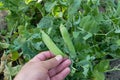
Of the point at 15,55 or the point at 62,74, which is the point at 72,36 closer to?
the point at 62,74

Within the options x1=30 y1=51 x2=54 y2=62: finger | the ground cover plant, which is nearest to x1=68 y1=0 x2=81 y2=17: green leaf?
the ground cover plant

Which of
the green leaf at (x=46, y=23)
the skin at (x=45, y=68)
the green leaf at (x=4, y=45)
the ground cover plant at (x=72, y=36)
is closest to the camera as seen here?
the skin at (x=45, y=68)

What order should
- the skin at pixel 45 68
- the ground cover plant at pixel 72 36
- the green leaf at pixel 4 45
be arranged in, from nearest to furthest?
the skin at pixel 45 68 < the ground cover plant at pixel 72 36 < the green leaf at pixel 4 45

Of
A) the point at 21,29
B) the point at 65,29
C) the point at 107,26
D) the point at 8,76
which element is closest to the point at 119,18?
the point at 107,26

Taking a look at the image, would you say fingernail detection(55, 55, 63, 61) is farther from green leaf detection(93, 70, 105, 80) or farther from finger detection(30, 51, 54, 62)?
green leaf detection(93, 70, 105, 80)

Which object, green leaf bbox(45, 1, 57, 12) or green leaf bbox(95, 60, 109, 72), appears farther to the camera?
green leaf bbox(45, 1, 57, 12)

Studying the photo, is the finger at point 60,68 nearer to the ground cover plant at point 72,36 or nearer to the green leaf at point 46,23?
the ground cover plant at point 72,36

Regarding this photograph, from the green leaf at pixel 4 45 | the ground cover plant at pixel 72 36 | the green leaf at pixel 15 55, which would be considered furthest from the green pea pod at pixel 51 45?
the green leaf at pixel 4 45
